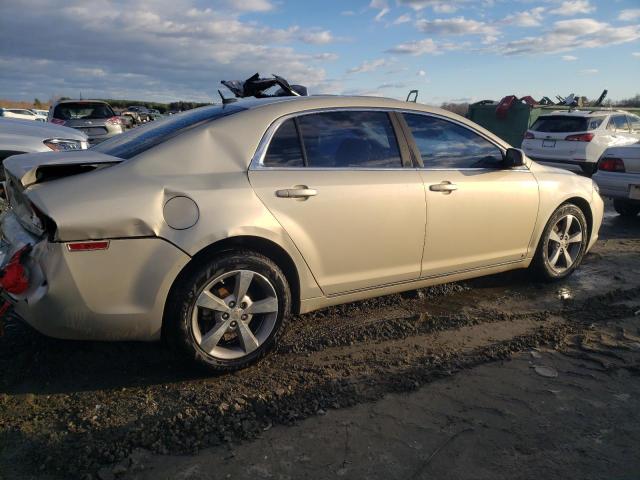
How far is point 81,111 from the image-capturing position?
1317cm

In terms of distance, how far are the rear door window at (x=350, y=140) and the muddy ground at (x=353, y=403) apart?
3.95 ft

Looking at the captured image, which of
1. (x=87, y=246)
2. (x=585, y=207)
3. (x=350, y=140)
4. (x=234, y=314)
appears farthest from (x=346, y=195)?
(x=585, y=207)

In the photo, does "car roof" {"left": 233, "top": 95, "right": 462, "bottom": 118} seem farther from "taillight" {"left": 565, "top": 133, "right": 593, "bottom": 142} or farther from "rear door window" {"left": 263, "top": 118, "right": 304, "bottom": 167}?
"taillight" {"left": 565, "top": 133, "right": 593, "bottom": 142}

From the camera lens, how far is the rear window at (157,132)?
313 cm

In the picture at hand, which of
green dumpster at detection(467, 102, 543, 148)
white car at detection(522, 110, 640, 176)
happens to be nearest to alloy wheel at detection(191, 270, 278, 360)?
white car at detection(522, 110, 640, 176)

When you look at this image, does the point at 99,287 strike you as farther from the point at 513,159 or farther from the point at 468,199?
the point at 513,159

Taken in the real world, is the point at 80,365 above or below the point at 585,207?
below

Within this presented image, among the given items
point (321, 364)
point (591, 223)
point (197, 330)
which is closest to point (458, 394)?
point (321, 364)

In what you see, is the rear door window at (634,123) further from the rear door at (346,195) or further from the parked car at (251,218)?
the rear door at (346,195)

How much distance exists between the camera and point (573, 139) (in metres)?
11.9

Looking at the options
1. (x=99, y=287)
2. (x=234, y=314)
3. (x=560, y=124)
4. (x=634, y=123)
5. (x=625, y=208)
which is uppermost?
(x=634, y=123)

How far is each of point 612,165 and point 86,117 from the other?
11.8 meters

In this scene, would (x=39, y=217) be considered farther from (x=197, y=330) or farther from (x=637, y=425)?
(x=637, y=425)

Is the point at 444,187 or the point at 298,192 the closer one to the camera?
the point at 298,192
